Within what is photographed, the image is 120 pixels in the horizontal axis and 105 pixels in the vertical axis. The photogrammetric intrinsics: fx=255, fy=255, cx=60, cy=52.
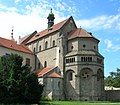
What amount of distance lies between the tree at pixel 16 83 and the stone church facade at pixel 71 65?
13.1 m

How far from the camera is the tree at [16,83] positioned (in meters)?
39.5

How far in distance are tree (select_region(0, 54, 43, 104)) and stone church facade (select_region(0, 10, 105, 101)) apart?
13.1 meters

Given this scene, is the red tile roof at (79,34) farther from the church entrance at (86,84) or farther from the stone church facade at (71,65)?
the church entrance at (86,84)

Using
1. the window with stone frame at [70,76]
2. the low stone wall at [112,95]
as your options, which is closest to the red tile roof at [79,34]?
the window with stone frame at [70,76]

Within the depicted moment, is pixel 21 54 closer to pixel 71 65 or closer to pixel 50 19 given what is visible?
pixel 50 19

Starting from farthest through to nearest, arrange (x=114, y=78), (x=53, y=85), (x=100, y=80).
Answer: (x=114, y=78) → (x=100, y=80) → (x=53, y=85)

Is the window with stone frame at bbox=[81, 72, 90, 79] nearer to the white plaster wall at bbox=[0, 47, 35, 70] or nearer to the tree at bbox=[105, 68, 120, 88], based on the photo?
the white plaster wall at bbox=[0, 47, 35, 70]

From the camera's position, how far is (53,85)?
5509cm

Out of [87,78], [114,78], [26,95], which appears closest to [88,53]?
[87,78]

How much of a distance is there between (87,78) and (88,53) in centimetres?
552

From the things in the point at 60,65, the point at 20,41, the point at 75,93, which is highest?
the point at 20,41

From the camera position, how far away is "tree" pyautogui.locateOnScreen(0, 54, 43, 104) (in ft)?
129

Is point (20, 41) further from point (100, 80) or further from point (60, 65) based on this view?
point (100, 80)

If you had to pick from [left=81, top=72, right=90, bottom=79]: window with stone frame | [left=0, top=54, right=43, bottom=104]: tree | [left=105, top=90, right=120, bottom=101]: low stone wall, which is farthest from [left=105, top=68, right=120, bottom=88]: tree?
[left=0, top=54, right=43, bottom=104]: tree
